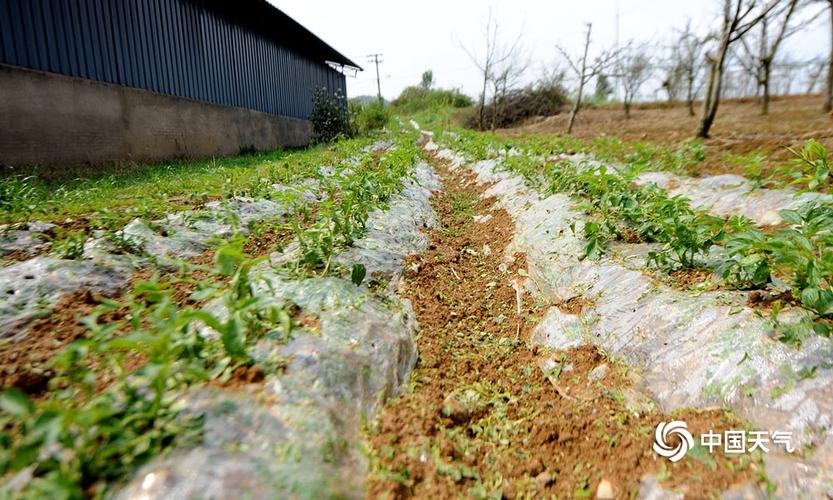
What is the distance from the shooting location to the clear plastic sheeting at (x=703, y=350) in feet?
4.70

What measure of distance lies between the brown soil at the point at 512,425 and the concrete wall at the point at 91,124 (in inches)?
260

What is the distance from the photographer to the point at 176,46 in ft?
29.0

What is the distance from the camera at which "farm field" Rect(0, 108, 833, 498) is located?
1.21m

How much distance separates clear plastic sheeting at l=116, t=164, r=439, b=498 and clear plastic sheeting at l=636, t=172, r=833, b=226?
10.7 feet

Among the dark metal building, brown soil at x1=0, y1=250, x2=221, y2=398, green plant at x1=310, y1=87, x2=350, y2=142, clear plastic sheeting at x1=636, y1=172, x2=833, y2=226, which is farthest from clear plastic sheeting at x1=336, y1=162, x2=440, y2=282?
green plant at x1=310, y1=87, x2=350, y2=142

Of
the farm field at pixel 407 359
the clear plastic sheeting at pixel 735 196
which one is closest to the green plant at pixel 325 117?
the clear plastic sheeting at pixel 735 196

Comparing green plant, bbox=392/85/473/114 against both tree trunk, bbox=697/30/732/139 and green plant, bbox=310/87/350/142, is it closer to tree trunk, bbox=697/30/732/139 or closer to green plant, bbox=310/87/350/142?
green plant, bbox=310/87/350/142

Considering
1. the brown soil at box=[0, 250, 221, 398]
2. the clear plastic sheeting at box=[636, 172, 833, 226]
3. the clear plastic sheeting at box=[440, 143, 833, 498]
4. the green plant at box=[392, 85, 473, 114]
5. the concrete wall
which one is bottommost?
the clear plastic sheeting at box=[440, 143, 833, 498]

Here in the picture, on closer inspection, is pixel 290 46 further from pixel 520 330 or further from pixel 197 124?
pixel 520 330

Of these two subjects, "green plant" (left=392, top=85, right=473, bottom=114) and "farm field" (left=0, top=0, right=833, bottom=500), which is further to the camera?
"green plant" (left=392, top=85, right=473, bottom=114)

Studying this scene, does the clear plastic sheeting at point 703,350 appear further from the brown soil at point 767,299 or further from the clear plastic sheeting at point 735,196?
the clear plastic sheeting at point 735,196

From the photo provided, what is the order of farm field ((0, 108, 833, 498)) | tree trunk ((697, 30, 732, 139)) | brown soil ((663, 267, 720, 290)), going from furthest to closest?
1. tree trunk ((697, 30, 732, 139))
2. brown soil ((663, 267, 720, 290))
3. farm field ((0, 108, 833, 498))

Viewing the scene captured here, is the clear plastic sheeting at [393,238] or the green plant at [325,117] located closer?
the clear plastic sheeting at [393,238]

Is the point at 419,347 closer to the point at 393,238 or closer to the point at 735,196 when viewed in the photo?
the point at 393,238
